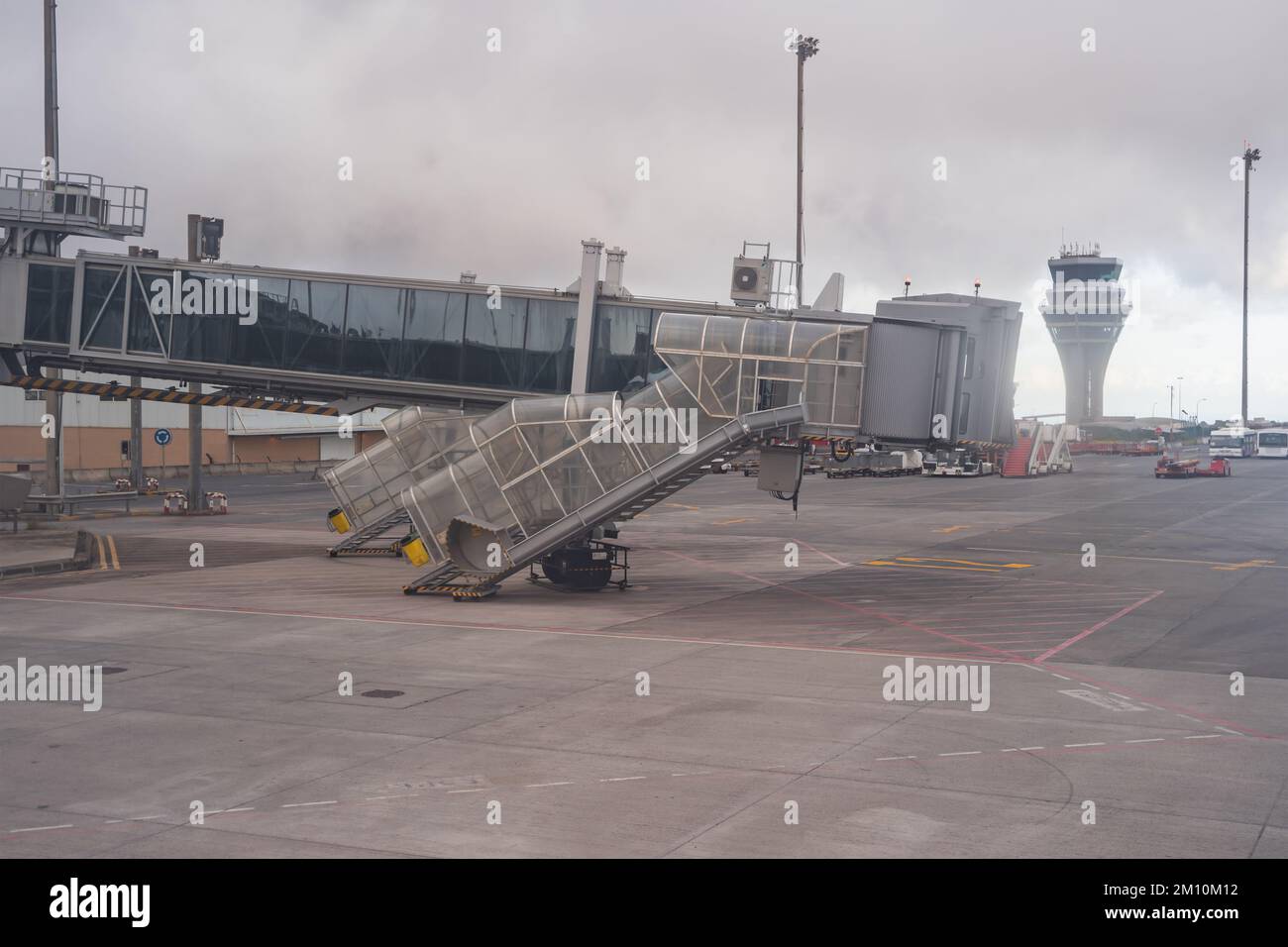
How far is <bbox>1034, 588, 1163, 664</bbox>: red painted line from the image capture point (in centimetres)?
2578

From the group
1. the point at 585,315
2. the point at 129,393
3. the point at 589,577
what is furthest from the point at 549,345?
the point at 129,393

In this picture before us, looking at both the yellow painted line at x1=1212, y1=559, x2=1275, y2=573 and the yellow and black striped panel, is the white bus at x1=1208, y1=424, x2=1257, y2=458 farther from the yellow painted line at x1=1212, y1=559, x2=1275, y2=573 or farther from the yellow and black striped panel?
the yellow and black striped panel

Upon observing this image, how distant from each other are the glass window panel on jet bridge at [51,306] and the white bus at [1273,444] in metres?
164

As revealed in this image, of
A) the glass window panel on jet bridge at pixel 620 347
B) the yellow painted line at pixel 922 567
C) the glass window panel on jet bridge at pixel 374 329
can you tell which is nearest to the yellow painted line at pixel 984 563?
the yellow painted line at pixel 922 567

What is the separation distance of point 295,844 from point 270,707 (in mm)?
7486

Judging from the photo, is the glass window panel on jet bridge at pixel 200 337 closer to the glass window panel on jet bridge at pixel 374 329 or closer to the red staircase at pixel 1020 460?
the glass window panel on jet bridge at pixel 374 329

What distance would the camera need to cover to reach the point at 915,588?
3653cm

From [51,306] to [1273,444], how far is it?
165 metres

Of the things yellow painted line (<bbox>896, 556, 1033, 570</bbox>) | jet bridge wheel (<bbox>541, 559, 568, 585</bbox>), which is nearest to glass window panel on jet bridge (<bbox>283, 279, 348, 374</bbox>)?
jet bridge wheel (<bbox>541, 559, 568, 585</bbox>)

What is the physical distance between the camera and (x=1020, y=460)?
109375mm

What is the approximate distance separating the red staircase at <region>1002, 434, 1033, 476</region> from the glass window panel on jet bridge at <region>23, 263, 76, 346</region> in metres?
85.5

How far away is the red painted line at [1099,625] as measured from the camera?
2578 centimetres

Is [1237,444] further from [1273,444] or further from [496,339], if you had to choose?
[496,339]

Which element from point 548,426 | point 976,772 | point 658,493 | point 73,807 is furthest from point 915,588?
point 73,807
